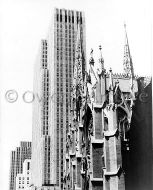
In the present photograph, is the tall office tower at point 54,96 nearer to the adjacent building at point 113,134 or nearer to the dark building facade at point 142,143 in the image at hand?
the adjacent building at point 113,134

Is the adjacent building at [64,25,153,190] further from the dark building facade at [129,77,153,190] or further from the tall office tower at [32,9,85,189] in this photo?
the tall office tower at [32,9,85,189]

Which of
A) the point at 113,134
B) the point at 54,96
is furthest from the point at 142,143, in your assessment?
the point at 54,96

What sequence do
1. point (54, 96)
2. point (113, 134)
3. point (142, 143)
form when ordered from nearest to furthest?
point (142, 143) < point (113, 134) < point (54, 96)

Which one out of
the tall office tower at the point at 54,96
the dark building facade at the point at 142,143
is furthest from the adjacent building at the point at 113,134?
the tall office tower at the point at 54,96

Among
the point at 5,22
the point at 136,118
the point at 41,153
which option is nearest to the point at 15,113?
the point at 5,22

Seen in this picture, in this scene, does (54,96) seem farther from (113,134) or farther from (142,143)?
(142,143)

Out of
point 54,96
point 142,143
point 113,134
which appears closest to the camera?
point 142,143

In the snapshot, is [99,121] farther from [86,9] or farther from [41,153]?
[41,153]

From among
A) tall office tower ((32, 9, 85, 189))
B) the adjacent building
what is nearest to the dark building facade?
the adjacent building
